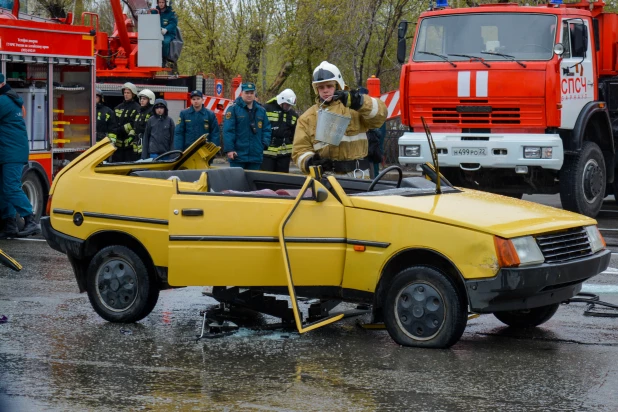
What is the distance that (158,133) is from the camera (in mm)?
14938

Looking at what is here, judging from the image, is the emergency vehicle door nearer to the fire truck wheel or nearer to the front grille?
the front grille

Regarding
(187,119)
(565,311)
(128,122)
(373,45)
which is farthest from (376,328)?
(373,45)

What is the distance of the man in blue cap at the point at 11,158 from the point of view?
11.6 metres

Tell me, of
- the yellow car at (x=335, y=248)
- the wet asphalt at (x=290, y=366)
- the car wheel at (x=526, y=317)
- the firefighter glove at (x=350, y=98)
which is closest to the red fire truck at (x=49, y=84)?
the wet asphalt at (x=290, y=366)

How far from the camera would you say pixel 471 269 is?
619cm

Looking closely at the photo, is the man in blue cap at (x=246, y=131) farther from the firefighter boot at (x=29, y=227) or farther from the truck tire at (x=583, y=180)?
the truck tire at (x=583, y=180)

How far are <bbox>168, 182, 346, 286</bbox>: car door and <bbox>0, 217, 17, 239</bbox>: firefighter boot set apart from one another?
5872 millimetres

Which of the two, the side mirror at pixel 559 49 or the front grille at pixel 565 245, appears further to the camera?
the side mirror at pixel 559 49

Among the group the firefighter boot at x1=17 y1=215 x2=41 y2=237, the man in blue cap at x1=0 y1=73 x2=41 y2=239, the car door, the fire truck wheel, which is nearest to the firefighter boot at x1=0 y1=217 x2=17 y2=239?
the man in blue cap at x1=0 y1=73 x2=41 y2=239

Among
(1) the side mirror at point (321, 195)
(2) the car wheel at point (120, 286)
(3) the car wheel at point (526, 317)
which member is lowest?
(3) the car wheel at point (526, 317)

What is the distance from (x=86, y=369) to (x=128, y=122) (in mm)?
9924

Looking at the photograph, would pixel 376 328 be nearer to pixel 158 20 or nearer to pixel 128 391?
pixel 128 391

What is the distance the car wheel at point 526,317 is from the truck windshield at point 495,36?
6.15m

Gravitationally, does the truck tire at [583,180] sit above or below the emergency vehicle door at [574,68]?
below
